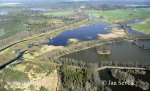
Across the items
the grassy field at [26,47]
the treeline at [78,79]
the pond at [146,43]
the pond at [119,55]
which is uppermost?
the treeline at [78,79]

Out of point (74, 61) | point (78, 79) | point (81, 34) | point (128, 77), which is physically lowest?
point (81, 34)

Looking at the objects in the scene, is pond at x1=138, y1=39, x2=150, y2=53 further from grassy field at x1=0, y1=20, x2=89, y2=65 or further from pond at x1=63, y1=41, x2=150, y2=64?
grassy field at x1=0, y1=20, x2=89, y2=65

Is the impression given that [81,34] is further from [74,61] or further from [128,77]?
[128,77]

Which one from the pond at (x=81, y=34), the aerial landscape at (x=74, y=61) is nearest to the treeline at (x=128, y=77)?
the aerial landscape at (x=74, y=61)

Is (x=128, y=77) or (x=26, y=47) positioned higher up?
(x=128, y=77)

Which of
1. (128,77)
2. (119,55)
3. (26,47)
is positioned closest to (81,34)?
(26,47)

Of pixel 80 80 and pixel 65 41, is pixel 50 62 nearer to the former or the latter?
pixel 80 80

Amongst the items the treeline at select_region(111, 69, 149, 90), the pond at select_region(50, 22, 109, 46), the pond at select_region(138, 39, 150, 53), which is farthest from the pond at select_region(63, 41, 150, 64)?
the pond at select_region(50, 22, 109, 46)

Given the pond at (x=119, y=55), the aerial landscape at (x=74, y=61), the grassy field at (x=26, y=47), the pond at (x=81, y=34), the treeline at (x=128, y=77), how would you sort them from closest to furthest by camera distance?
the treeline at (x=128, y=77) → the aerial landscape at (x=74, y=61) → the pond at (x=119, y=55) → the grassy field at (x=26, y=47) → the pond at (x=81, y=34)

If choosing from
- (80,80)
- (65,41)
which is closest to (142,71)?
(80,80)

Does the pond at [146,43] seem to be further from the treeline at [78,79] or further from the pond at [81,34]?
the treeline at [78,79]
